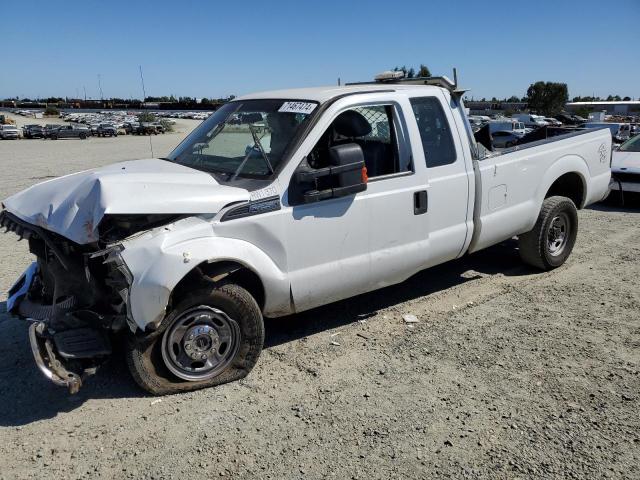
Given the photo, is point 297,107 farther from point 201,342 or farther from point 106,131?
point 106,131

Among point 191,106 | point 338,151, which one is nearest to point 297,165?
point 338,151

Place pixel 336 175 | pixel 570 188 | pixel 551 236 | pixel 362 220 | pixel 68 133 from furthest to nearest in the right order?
pixel 68 133, pixel 570 188, pixel 551 236, pixel 362 220, pixel 336 175

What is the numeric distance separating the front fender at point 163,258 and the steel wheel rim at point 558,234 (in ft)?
13.3

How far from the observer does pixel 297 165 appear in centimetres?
397

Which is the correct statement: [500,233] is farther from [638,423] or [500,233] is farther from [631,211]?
[631,211]

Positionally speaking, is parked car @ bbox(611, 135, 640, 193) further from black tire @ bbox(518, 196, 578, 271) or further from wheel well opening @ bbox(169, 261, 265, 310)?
wheel well opening @ bbox(169, 261, 265, 310)

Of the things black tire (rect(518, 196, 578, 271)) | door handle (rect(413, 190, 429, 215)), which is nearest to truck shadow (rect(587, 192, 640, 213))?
→ black tire (rect(518, 196, 578, 271))

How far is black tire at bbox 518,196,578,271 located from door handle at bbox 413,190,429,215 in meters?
1.96

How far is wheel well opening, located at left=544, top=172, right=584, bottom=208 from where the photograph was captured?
6.44 metres

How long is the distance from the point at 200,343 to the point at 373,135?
7.34 ft

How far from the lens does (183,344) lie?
3.69 m

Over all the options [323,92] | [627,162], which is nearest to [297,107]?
[323,92]

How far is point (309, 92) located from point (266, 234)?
151 cm

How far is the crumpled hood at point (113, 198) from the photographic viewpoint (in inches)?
133
